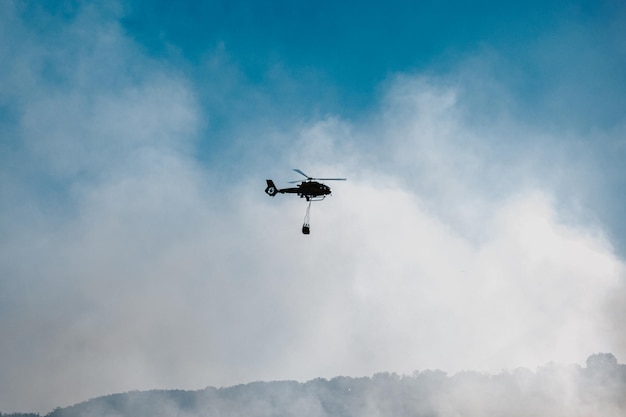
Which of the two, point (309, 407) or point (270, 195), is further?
point (309, 407)

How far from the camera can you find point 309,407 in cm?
19500

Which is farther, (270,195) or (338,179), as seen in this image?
(270,195)

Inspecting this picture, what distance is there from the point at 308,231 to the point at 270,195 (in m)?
8.96

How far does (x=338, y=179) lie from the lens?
1970 inches

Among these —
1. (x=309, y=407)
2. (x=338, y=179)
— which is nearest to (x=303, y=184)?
(x=338, y=179)

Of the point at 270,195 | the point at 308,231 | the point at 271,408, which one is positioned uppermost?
the point at 270,195

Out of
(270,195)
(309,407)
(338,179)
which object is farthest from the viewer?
(309,407)

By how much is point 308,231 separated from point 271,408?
172687mm

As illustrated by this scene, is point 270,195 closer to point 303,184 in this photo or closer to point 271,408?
point 303,184

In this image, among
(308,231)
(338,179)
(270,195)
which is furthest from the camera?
(270,195)

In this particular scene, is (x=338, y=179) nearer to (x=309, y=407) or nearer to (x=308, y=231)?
(x=308, y=231)

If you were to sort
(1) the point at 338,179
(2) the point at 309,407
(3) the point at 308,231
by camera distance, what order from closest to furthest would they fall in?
(3) the point at 308,231 < (1) the point at 338,179 < (2) the point at 309,407

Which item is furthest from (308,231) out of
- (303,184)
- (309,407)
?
(309,407)

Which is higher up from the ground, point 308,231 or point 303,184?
point 303,184
